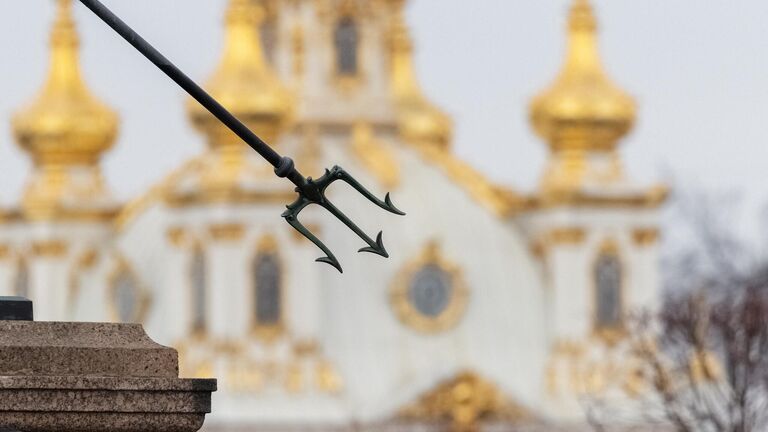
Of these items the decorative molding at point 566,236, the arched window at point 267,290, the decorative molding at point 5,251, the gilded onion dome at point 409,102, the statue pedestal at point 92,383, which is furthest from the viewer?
the decorative molding at point 5,251

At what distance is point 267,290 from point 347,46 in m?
4.79

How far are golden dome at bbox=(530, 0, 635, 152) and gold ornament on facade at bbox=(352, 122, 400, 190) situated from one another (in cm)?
216

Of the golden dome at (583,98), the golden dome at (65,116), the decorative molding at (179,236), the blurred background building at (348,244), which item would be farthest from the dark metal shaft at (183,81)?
the golden dome at (65,116)

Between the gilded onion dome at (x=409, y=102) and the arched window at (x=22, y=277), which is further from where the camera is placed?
the gilded onion dome at (x=409, y=102)

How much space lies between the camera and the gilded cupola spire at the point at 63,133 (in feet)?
193

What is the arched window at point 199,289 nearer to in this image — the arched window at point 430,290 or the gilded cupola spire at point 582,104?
the arched window at point 430,290

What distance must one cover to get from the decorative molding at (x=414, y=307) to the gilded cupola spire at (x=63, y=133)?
14.9 feet

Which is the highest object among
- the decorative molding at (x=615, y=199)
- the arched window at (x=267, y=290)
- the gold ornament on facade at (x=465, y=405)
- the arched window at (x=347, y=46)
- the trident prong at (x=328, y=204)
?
the arched window at (x=347, y=46)

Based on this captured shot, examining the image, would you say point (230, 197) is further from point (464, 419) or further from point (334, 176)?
point (334, 176)

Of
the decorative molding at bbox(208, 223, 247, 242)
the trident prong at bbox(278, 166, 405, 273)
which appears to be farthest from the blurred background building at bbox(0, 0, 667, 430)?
Answer: the trident prong at bbox(278, 166, 405, 273)

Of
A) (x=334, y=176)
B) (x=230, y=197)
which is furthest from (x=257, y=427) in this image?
(x=334, y=176)

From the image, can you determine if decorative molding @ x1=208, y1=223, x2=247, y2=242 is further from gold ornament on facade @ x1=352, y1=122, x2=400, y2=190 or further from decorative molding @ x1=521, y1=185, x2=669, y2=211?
decorative molding @ x1=521, y1=185, x2=669, y2=211

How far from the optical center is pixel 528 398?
5844 centimetres

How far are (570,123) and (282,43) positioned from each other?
469 cm
